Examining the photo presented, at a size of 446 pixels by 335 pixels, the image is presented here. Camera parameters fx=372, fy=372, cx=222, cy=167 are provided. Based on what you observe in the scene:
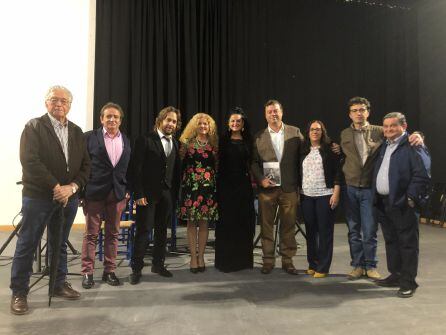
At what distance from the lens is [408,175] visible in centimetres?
263

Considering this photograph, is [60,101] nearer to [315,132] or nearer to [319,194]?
[315,132]

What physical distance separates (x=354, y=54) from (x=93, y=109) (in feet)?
16.1

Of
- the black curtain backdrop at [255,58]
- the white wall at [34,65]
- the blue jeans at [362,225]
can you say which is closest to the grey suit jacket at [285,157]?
the blue jeans at [362,225]

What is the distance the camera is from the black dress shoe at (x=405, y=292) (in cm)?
257

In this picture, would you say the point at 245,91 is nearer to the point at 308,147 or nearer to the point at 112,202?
the point at 308,147

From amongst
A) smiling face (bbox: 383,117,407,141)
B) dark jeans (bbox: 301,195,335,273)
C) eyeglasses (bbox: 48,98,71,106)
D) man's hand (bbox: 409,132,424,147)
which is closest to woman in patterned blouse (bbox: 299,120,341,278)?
dark jeans (bbox: 301,195,335,273)

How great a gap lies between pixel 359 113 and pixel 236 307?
1818mm

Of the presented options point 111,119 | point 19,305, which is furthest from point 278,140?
Result: point 19,305

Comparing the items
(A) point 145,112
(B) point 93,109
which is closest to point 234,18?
(A) point 145,112

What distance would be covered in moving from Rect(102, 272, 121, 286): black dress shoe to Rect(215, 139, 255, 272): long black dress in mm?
919

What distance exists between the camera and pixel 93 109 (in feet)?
19.4

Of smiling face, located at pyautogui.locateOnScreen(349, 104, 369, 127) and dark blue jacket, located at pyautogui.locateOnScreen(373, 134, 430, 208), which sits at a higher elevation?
smiling face, located at pyautogui.locateOnScreen(349, 104, 369, 127)

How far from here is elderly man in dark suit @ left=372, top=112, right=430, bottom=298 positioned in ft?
8.48

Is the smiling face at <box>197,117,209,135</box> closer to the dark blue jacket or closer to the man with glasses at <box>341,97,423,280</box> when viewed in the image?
the man with glasses at <box>341,97,423,280</box>
